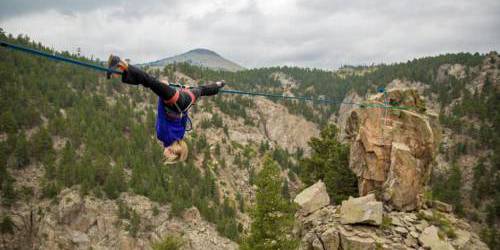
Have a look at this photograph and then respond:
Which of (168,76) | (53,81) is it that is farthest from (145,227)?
(168,76)

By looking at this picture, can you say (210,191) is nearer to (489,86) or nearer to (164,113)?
(164,113)

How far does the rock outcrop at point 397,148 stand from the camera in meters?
24.5

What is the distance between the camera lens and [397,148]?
2475 centimetres

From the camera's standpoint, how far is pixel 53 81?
75938 millimetres

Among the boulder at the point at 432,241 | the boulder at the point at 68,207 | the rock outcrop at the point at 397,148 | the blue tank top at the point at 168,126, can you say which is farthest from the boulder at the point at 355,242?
the boulder at the point at 68,207

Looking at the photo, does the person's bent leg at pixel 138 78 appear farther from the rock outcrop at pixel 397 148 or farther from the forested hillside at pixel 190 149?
the rock outcrop at pixel 397 148

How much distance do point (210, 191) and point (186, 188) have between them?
633 cm

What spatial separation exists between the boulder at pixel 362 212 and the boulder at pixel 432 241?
271 cm

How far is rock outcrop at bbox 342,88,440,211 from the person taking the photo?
24500 millimetres

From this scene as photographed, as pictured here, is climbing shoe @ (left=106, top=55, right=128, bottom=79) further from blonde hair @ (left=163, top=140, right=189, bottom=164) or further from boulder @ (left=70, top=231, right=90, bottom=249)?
boulder @ (left=70, top=231, right=90, bottom=249)

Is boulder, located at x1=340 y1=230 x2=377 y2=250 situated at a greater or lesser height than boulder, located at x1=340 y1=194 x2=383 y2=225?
lesser

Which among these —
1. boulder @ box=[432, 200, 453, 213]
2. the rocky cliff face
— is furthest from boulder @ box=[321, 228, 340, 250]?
boulder @ box=[432, 200, 453, 213]

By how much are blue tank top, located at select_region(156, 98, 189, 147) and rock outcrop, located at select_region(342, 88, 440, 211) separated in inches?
819

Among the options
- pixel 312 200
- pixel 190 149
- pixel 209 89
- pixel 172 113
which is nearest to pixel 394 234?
pixel 312 200
